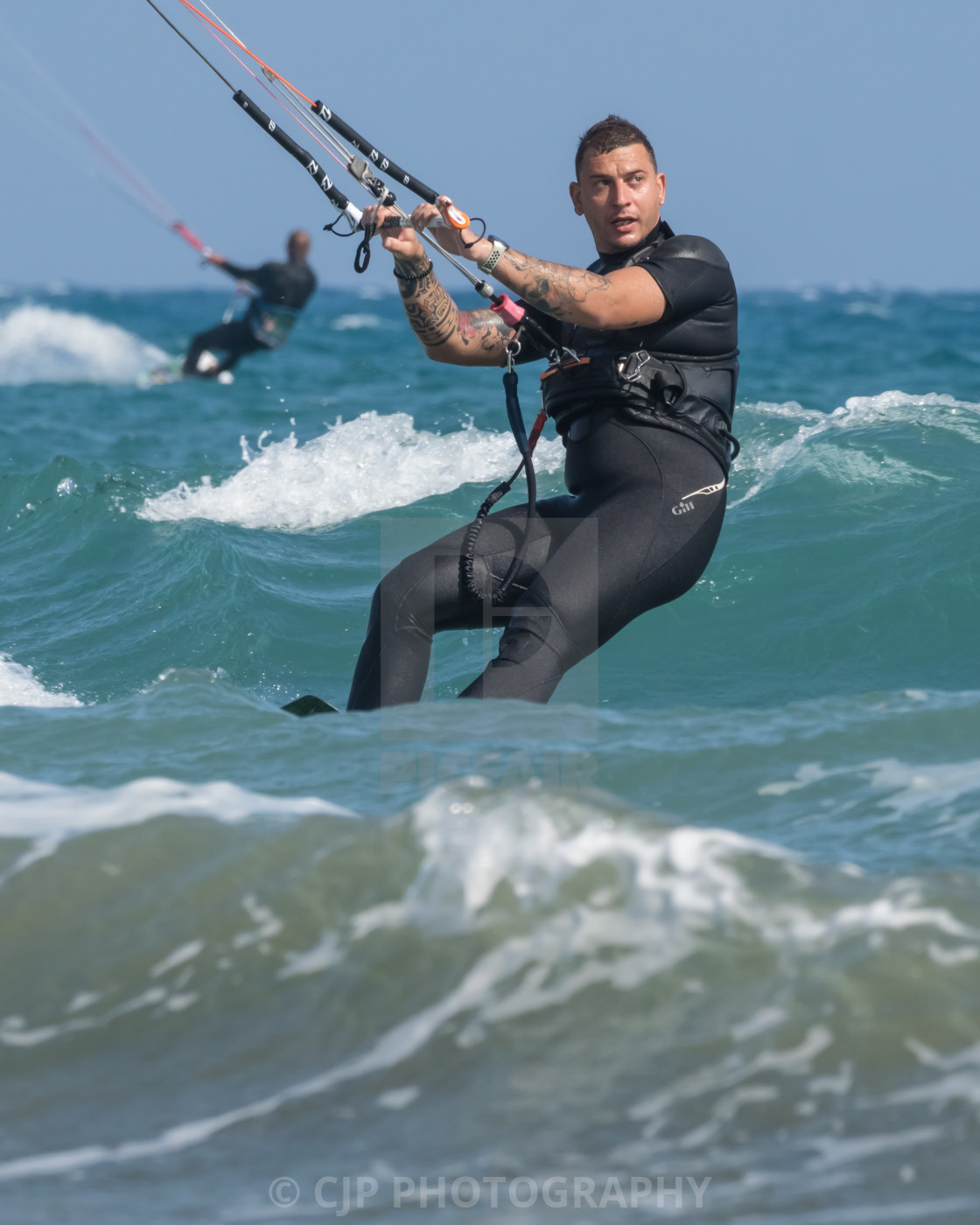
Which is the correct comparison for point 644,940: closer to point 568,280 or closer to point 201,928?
point 201,928

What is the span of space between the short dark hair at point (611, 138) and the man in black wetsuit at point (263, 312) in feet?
37.8

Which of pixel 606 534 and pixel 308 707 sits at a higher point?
pixel 606 534

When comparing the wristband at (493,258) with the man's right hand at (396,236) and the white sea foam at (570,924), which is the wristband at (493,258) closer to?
the man's right hand at (396,236)

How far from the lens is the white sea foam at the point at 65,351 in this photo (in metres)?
21.7

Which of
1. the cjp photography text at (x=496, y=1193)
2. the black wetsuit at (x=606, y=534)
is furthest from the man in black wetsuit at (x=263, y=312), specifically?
the cjp photography text at (x=496, y=1193)

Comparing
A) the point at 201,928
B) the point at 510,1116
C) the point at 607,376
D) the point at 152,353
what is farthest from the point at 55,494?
the point at 152,353

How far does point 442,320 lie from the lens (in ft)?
12.9

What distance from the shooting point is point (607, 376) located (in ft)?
12.3

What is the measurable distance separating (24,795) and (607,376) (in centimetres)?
182

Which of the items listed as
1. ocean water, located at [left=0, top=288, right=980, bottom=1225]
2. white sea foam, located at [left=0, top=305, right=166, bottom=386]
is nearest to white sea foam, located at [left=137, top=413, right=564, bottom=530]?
ocean water, located at [left=0, top=288, right=980, bottom=1225]

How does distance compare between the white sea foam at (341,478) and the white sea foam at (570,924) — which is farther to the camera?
the white sea foam at (341,478)

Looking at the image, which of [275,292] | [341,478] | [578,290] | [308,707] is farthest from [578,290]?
[275,292]

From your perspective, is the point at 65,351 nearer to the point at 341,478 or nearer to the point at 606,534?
the point at 341,478

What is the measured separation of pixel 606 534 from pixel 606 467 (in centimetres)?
22
